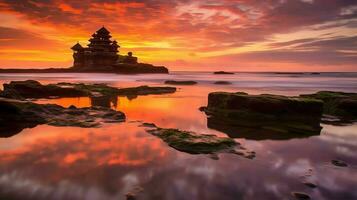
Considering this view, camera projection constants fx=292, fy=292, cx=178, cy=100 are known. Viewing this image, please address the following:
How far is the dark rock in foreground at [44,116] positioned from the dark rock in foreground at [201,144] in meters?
2.72

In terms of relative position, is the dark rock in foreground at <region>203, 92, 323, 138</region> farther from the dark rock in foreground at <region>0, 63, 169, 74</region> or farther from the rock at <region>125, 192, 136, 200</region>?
the dark rock in foreground at <region>0, 63, 169, 74</region>

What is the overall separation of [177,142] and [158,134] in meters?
1.02

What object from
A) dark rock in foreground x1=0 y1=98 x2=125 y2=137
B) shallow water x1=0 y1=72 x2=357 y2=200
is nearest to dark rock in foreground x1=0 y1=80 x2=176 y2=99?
dark rock in foreground x1=0 y1=98 x2=125 y2=137

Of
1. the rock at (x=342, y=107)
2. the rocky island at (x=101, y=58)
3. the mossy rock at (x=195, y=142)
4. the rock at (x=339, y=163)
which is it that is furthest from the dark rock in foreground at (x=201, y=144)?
the rocky island at (x=101, y=58)

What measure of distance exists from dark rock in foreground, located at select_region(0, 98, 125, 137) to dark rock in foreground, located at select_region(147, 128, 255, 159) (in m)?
2.72

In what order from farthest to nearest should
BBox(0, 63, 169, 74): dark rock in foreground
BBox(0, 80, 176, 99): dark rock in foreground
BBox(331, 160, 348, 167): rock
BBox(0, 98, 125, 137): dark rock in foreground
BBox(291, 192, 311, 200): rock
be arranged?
1. BBox(0, 63, 169, 74): dark rock in foreground
2. BBox(0, 80, 176, 99): dark rock in foreground
3. BBox(0, 98, 125, 137): dark rock in foreground
4. BBox(331, 160, 348, 167): rock
5. BBox(291, 192, 311, 200): rock

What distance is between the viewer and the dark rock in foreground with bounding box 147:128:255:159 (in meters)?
6.02

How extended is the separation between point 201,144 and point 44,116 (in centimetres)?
539

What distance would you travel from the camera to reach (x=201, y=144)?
618cm

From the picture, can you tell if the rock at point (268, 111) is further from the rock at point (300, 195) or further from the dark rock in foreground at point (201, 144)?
the rock at point (300, 195)

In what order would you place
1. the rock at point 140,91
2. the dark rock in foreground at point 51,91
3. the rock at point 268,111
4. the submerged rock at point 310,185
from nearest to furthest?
the submerged rock at point 310,185 → the rock at point 268,111 → the dark rock in foreground at point 51,91 → the rock at point 140,91

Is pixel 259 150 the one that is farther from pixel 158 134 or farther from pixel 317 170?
pixel 158 134

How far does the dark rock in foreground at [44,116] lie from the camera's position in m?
8.20

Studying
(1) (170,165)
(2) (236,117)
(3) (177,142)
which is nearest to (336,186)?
(1) (170,165)
